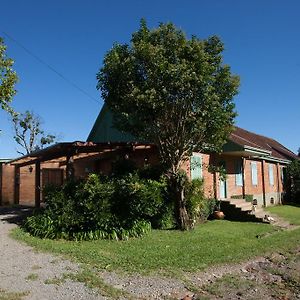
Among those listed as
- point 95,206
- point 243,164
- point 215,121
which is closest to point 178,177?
point 215,121

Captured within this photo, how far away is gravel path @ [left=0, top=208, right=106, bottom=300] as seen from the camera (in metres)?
6.75

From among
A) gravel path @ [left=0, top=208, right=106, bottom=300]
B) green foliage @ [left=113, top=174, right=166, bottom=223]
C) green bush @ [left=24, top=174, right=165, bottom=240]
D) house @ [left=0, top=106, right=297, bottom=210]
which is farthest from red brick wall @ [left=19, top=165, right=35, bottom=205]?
gravel path @ [left=0, top=208, right=106, bottom=300]

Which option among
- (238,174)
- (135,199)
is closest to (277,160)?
(238,174)

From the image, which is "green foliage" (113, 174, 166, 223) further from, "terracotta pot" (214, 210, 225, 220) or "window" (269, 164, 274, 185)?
"window" (269, 164, 274, 185)

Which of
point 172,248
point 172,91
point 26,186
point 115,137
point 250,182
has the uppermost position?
point 172,91

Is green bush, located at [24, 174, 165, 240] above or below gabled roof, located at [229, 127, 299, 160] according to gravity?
below

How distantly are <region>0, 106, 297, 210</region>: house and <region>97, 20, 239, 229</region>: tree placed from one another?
2453 mm

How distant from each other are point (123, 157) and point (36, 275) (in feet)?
29.0

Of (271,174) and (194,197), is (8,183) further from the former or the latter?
(271,174)

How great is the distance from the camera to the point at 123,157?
640 inches

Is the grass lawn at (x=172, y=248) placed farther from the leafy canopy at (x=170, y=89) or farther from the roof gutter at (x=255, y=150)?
the roof gutter at (x=255, y=150)

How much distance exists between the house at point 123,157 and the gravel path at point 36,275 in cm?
658

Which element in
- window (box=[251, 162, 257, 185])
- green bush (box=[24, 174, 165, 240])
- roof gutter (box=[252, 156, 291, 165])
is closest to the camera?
green bush (box=[24, 174, 165, 240])

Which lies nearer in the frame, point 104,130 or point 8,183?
point 104,130
